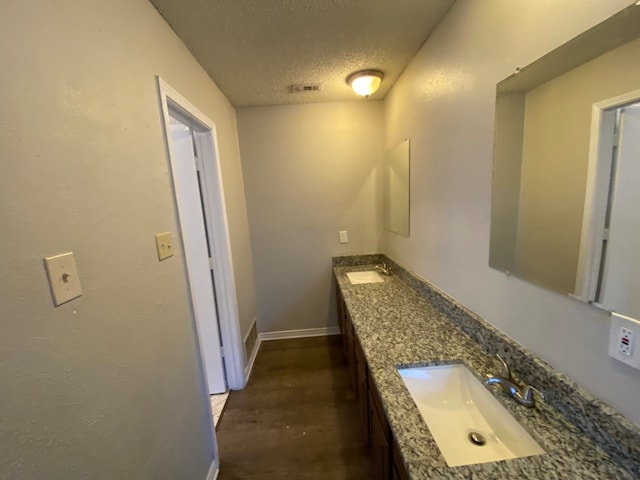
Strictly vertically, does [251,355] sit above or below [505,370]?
below

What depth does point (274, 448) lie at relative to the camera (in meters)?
1.65

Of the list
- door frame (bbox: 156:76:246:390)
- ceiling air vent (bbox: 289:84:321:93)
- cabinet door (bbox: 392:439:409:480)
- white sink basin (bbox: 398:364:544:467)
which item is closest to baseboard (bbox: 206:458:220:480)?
door frame (bbox: 156:76:246:390)

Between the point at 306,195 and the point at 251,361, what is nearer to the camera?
the point at 251,361

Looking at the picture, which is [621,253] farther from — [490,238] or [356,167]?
[356,167]

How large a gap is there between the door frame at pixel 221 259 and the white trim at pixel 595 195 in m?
1.85

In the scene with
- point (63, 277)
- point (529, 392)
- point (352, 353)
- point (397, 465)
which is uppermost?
point (63, 277)

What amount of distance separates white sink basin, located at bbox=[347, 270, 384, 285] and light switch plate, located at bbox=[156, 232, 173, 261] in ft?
5.30

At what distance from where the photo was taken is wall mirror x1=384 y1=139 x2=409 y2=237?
6.83 ft

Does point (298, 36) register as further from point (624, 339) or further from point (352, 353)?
point (352, 353)

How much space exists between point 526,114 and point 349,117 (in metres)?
1.89

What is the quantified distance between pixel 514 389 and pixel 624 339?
368mm

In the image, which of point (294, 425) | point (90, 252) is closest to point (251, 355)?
point (294, 425)

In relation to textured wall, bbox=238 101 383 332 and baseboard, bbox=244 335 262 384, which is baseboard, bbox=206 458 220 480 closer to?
baseboard, bbox=244 335 262 384

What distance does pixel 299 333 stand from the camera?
9.66ft
